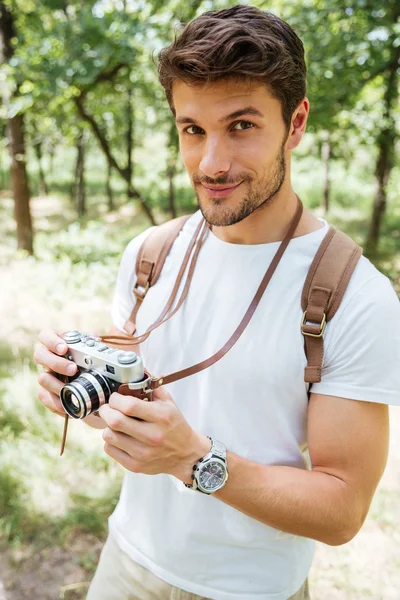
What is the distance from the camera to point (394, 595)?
8.54ft

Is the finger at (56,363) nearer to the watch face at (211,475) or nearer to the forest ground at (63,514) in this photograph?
the watch face at (211,475)

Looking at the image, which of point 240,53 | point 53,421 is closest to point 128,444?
point 240,53

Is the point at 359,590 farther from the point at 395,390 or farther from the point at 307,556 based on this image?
the point at 395,390

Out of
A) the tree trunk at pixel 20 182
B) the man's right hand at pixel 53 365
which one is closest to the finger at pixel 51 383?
the man's right hand at pixel 53 365

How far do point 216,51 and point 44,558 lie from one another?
3051 millimetres

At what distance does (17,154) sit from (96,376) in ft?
28.2

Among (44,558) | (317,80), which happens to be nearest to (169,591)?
(44,558)

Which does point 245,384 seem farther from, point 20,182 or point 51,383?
point 20,182

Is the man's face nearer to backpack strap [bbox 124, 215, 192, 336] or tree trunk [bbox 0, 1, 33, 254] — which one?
backpack strap [bbox 124, 215, 192, 336]

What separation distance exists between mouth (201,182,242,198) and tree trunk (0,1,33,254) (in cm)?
782

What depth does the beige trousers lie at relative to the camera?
1515 mm

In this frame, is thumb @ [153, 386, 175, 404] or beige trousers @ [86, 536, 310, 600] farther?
beige trousers @ [86, 536, 310, 600]

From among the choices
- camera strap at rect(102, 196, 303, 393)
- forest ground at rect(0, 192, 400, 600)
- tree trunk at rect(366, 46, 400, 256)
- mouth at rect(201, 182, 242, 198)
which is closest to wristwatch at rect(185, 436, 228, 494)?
camera strap at rect(102, 196, 303, 393)

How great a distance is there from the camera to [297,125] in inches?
62.4
